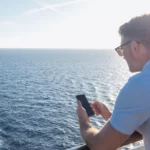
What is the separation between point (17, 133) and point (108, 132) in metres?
48.9

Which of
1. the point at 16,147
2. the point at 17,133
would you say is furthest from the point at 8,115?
the point at 16,147

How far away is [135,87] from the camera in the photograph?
2016mm

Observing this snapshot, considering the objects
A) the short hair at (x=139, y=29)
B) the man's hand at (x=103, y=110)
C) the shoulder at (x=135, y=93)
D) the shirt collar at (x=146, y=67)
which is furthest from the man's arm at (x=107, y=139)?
the man's hand at (x=103, y=110)

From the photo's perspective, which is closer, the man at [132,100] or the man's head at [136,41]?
the man at [132,100]

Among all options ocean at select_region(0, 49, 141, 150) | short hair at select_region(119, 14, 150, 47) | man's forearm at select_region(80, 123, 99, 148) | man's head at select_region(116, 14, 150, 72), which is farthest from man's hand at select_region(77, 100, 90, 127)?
ocean at select_region(0, 49, 141, 150)

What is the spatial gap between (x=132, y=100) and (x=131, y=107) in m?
0.05

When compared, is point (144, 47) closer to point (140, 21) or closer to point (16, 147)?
point (140, 21)

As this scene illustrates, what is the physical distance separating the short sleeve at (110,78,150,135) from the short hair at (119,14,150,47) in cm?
41

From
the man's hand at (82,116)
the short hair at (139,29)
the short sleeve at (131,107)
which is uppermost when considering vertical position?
the short hair at (139,29)

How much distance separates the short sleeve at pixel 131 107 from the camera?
1998 millimetres

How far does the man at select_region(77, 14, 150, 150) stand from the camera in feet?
6.59

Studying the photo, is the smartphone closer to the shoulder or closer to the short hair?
the shoulder

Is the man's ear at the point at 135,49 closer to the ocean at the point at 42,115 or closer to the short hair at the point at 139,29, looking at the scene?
the short hair at the point at 139,29

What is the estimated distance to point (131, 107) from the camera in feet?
6.53
